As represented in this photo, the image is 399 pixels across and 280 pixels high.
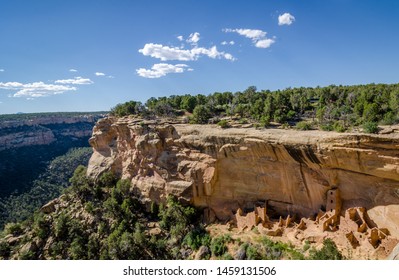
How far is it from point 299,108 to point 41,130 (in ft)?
336

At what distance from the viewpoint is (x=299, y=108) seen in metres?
42.3

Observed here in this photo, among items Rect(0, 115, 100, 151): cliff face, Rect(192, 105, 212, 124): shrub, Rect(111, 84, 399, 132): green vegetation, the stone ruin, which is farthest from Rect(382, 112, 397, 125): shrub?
Rect(0, 115, 100, 151): cliff face

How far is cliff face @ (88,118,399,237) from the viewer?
80.8 feet

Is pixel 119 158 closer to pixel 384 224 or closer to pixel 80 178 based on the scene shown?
pixel 80 178

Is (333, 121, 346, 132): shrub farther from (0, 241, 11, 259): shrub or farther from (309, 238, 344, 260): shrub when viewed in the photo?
(0, 241, 11, 259): shrub

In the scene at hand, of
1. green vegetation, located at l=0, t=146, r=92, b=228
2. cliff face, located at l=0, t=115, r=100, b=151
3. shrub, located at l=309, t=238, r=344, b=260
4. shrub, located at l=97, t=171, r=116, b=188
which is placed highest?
cliff face, located at l=0, t=115, r=100, b=151

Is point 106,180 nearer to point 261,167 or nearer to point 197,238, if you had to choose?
point 197,238

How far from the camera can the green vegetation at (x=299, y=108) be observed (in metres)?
31.0

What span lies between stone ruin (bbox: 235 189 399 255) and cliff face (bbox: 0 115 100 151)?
3610 inches

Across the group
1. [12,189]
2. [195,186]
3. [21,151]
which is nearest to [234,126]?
[195,186]

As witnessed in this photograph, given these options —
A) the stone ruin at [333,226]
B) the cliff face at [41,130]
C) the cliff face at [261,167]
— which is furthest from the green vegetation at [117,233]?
the cliff face at [41,130]

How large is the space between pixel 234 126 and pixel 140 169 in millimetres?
15656

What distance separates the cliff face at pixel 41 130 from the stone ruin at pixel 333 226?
91699mm

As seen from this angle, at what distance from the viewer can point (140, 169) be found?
4009 centimetres
